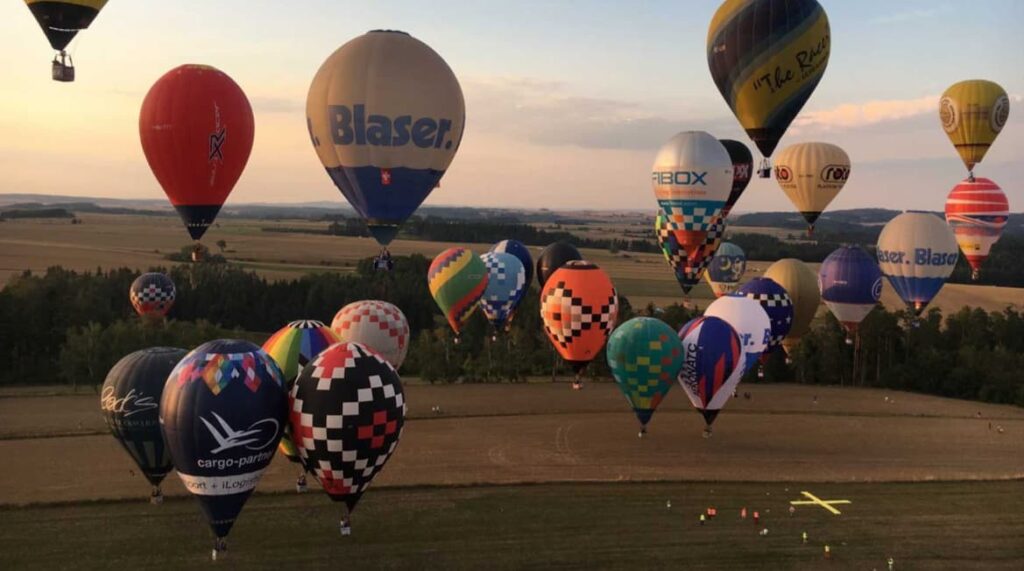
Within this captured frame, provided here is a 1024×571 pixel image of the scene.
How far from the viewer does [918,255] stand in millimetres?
32281

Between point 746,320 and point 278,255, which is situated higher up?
point 278,255

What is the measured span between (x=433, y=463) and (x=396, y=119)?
11171mm

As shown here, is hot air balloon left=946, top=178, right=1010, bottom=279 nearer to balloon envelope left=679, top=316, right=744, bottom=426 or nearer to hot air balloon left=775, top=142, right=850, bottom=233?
hot air balloon left=775, top=142, right=850, bottom=233

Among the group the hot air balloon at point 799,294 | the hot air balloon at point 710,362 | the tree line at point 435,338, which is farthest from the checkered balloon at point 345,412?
the hot air balloon at point 799,294

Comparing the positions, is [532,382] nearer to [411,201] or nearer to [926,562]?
[411,201]

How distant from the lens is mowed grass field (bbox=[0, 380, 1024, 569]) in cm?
1823

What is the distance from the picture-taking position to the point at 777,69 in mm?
26016

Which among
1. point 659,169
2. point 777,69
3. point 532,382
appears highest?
point 777,69

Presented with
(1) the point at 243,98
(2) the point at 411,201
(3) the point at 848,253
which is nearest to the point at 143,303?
(1) the point at 243,98

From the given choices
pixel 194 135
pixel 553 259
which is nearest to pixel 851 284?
pixel 553 259

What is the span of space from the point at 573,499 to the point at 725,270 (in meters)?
18.1

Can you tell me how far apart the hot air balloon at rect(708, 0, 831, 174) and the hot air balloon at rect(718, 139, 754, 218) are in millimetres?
5441

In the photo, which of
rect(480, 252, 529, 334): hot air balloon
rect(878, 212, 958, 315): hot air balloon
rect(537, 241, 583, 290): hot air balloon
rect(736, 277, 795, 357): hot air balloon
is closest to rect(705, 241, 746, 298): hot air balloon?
rect(736, 277, 795, 357): hot air balloon

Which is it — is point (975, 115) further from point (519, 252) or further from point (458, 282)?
point (458, 282)
